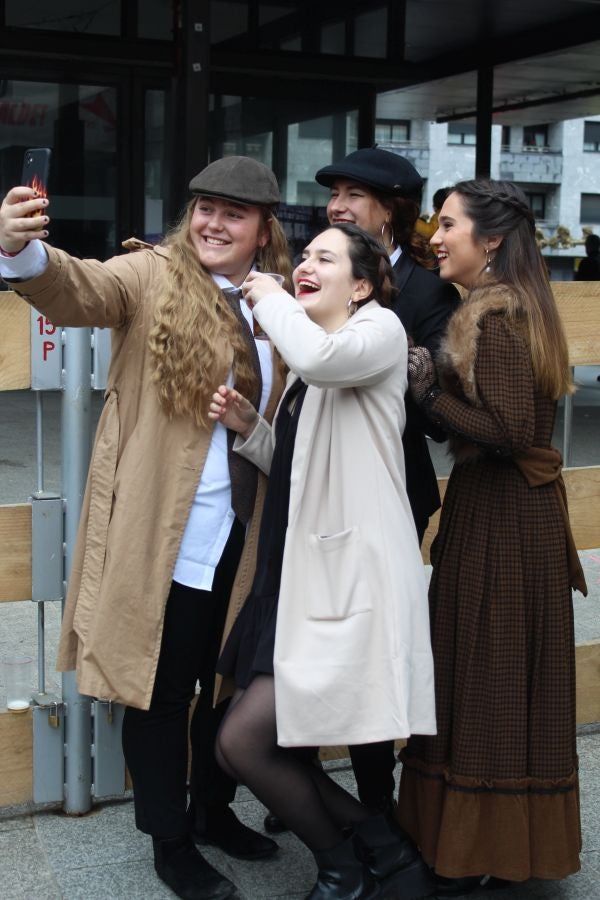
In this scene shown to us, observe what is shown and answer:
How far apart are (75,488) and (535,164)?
66.2 metres

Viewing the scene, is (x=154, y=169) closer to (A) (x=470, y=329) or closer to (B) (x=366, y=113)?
(B) (x=366, y=113)

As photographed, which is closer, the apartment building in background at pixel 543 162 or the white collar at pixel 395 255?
the white collar at pixel 395 255

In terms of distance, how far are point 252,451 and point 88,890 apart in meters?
1.25

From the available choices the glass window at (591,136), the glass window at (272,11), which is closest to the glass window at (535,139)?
the glass window at (591,136)

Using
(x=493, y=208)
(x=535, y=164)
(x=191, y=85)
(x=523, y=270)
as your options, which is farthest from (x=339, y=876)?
(x=535, y=164)

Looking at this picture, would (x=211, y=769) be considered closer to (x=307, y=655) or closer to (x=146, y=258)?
(x=307, y=655)

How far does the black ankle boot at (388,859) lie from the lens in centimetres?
297

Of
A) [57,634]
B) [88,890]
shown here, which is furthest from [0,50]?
[88,890]

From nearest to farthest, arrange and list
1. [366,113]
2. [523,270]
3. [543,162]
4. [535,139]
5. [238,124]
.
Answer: [523,270] → [238,124] → [366,113] → [543,162] → [535,139]

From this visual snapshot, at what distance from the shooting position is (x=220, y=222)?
294 centimetres

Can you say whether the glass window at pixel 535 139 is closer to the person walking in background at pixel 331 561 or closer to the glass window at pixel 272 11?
the glass window at pixel 272 11

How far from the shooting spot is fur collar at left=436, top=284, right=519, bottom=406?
9.41 feet

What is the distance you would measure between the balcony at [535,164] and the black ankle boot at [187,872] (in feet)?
215

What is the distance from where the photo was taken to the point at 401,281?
3137mm
